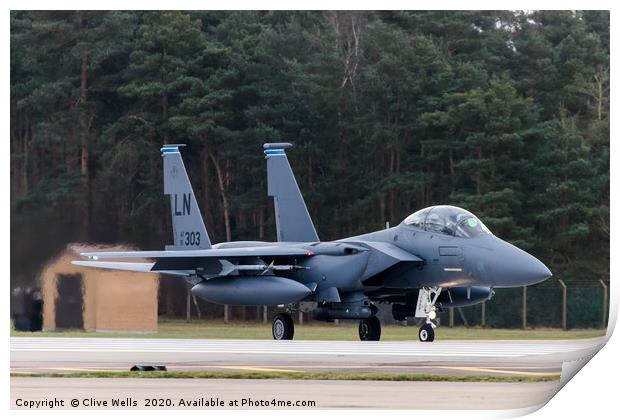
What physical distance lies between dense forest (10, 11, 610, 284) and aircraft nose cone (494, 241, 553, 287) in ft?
15.3

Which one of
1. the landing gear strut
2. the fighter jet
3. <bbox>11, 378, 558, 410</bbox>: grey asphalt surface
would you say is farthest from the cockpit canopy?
<bbox>11, 378, 558, 410</bbox>: grey asphalt surface

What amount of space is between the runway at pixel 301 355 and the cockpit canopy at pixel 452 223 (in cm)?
178

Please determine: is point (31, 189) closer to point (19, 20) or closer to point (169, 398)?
point (19, 20)

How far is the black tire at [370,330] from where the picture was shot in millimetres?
20516

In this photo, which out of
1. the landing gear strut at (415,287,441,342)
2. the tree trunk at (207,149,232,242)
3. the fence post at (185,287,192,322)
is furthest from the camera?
the tree trunk at (207,149,232,242)

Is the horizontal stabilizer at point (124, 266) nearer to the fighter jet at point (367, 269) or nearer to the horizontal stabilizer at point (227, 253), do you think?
the fighter jet at point (367, 269)

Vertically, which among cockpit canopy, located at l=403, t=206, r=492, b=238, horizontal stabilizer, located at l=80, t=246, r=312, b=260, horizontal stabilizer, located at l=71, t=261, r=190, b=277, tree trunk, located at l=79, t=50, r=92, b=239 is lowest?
horizontal stabilizer, located at l=71, t=261, r=190, b=277

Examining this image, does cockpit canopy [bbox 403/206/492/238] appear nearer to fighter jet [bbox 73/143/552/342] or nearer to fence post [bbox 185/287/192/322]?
fighter jet [bbox 73/143/552/342]

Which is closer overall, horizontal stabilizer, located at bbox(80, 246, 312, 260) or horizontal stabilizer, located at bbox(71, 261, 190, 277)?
horizontal stabilizer, located at bbox(71, 261, 190, 277)

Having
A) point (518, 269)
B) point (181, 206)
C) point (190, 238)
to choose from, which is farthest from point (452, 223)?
point (181, 206)

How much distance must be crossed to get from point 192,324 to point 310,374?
8839 mm

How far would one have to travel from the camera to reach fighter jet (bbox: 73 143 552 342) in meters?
19.2

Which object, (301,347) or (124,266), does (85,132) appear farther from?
(301,347)

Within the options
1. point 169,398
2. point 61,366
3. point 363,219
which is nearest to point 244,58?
point 363,219
